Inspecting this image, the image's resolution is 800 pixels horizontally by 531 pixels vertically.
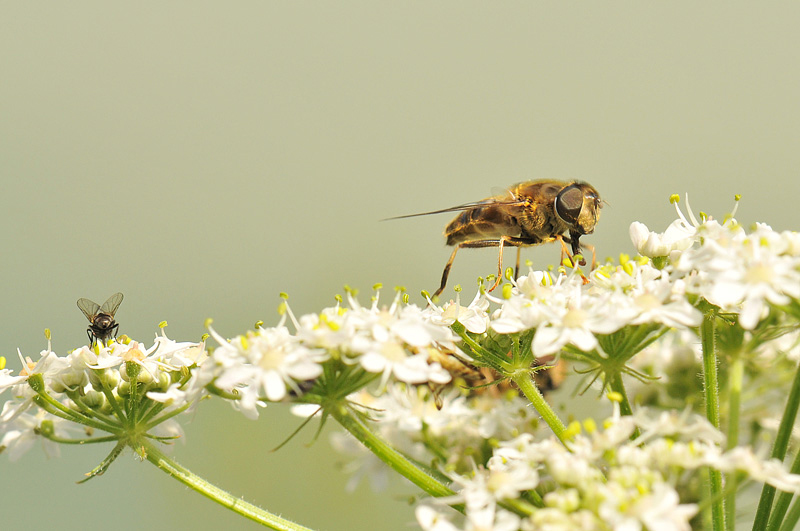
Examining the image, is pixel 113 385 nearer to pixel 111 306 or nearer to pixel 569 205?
pixel 111 306

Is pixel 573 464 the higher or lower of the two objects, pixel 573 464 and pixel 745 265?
the lower

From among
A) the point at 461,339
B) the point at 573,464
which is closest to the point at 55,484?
the point at 461,339

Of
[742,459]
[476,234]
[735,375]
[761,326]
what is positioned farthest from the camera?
[476,234]

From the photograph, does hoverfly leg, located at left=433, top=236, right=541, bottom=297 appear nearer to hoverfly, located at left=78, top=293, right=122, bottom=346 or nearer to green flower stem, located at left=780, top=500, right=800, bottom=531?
green flower stem, located at left=780, top=500, right=800, bottom=531

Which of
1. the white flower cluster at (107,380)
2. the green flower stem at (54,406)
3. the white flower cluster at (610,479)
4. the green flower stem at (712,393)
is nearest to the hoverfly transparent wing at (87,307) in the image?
the white flower cluster at (107,380)

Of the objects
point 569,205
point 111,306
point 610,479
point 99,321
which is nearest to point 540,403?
point 610,479

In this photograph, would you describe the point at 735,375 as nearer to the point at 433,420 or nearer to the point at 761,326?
the point at 761,326

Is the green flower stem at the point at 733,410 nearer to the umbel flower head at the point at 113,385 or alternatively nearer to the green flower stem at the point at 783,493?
the green flower stem at the point at 783,493
